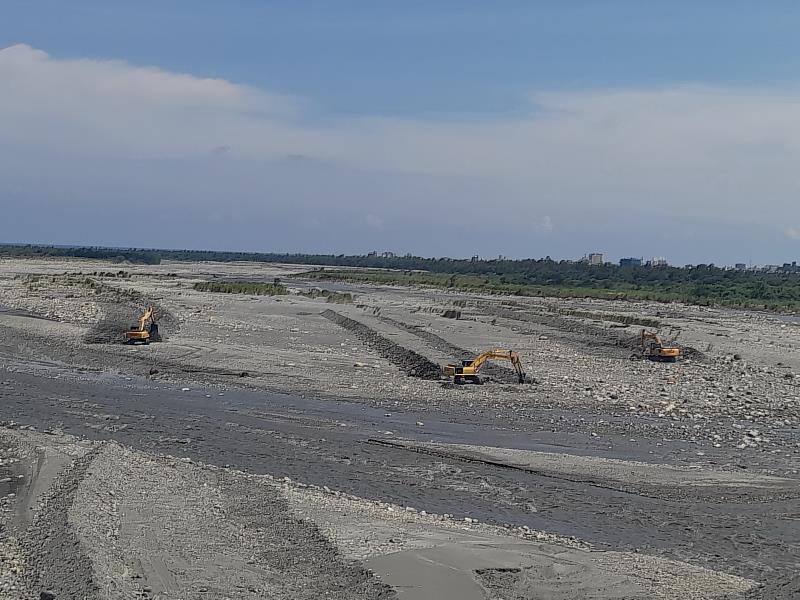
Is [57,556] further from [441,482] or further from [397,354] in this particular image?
[397,354]

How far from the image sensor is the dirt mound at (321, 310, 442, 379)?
91.4 ft

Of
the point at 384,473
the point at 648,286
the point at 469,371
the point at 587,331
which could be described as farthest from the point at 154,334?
the point at 648,286

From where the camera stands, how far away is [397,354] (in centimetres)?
3195

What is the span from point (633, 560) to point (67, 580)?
6233 millimetres

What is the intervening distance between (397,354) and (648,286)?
8037 centimetres

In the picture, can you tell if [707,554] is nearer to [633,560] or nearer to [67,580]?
[633,560]

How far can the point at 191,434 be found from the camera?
58.3 feet

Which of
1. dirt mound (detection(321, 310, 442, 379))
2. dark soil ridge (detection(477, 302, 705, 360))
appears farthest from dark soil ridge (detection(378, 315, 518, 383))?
dark soil ridge (detection(477, 302, 705, 360))

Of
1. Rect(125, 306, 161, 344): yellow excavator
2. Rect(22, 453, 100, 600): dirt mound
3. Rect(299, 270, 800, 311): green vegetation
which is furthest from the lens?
Rect(299, 270, 800, 311): green vegetation

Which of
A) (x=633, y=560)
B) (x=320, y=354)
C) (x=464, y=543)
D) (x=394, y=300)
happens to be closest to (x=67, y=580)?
(x=464, y=543)

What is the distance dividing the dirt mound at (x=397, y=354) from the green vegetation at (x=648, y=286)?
146 feet

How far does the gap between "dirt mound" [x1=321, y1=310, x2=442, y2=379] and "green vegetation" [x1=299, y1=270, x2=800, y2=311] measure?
44476 mm

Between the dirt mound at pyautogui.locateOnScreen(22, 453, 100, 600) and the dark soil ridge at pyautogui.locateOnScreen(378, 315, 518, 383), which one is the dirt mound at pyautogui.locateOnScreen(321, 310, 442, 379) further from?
the dirt mound at pyautogui.locateOnScreen(22, 453, 100, 600)

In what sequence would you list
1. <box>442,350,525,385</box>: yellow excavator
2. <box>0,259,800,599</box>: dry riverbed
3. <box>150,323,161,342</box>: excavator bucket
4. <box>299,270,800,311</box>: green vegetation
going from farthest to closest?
<box>299,270,800,311</box>: green vegetation < <box>150,323,161,342</box>: excavator bucket < <box>442,350,525,385</box>: yellow excavator < <box>0,259,800,599</box>: dry riverbed
